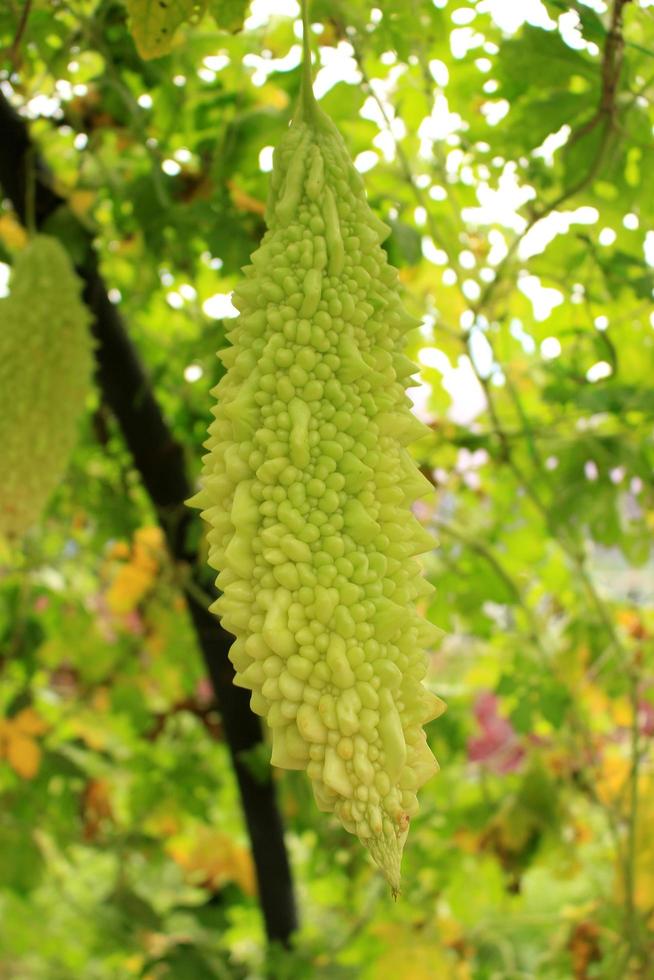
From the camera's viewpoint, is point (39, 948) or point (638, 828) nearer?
point (638, 828)

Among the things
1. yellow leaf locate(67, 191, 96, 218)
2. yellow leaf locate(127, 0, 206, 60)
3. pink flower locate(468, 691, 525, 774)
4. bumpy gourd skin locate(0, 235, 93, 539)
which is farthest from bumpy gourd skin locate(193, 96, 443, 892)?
pink flower locate(468, 691, 525, 774)

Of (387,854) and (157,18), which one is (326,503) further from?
(157,18)

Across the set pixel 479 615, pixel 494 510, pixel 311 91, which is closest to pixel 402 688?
pixel 311 91

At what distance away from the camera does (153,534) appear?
2104 mm

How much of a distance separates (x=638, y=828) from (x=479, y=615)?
17.9 inches

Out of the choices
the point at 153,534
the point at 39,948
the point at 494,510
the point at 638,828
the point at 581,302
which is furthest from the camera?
the point at 39,948

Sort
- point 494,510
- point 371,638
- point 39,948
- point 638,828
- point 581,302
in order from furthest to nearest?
point 39,948 → point 494,510 → point 638,828 → point 581,302 → point 371,638

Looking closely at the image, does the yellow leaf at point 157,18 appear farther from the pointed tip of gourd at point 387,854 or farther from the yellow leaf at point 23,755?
the yellow leaf at point 23,755

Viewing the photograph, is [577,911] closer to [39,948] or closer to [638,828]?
[638,828]

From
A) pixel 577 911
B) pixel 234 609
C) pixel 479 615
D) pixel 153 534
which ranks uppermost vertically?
pixel 153 534

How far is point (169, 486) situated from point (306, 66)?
3.32 ft

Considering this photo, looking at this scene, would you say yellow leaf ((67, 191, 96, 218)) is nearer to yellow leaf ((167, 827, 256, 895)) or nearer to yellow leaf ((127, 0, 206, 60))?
yellow leaf ((127, 0, 206, 60))

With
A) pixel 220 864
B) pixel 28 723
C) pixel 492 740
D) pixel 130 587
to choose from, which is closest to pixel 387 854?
pixel 28 723

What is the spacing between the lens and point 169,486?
1504 mm
